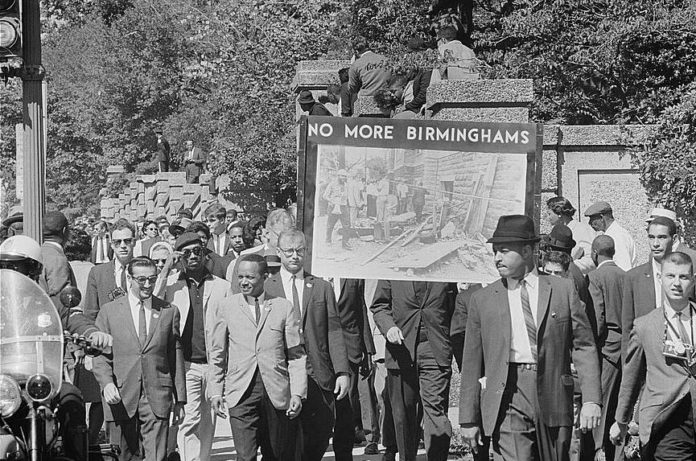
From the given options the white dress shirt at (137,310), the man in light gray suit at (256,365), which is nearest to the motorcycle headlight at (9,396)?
the man in light gray suit at (256,365)

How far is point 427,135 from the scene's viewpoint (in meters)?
10.8

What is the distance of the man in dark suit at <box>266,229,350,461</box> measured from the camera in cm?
1044

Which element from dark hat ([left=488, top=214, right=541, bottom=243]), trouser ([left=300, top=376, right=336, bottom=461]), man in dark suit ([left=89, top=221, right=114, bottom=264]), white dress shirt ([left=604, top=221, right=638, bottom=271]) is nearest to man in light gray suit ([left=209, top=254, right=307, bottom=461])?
trouser ([left=300, top=376, right=336, bottom=461])

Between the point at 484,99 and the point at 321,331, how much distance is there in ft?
13.6

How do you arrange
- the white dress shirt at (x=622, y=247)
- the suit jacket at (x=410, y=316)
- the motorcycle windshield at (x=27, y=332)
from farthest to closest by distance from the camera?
the white dress shirt at (x=622, y=247)
the suit jacket at (x=410, y=316)
the motorcycle windshield at (x=27, y=332)

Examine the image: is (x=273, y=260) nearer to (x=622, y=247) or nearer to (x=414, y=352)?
(x=414, y=352)

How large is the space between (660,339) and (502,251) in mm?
1160

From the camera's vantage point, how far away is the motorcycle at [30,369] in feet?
24.8

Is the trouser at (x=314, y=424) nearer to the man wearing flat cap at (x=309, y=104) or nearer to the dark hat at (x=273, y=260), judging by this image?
the dark hat at (x=273, y=260)

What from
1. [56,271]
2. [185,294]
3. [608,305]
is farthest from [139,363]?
[608,305]

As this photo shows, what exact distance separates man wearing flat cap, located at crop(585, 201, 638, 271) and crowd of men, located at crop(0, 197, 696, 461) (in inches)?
0.6

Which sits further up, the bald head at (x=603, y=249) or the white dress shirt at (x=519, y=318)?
the bald head at (x=603, y=249)

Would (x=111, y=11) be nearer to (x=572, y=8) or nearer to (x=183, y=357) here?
(x=572, y=8)

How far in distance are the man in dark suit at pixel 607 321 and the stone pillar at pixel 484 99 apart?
293cm
